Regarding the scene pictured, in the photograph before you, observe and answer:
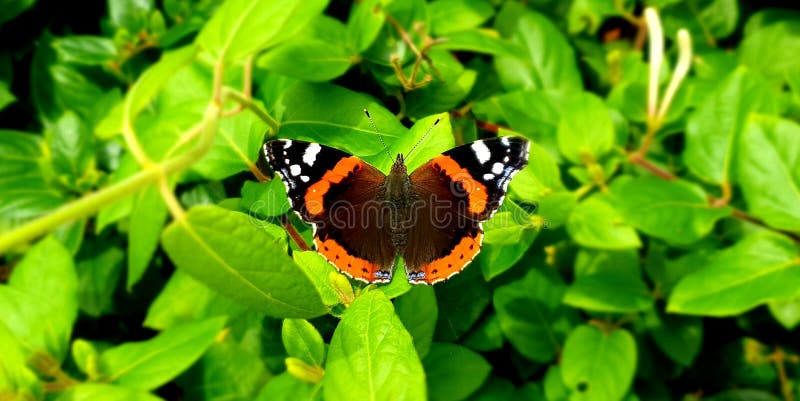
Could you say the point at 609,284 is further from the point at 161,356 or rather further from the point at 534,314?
the point at 161,356

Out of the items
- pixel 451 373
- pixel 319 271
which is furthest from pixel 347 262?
pixel 451 373

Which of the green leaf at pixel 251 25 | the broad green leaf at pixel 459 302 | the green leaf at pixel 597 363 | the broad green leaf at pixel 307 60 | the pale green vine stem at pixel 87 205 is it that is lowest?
the green leaf at pixel 597 363

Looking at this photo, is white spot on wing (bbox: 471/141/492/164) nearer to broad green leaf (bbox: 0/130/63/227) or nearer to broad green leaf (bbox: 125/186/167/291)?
broad green leaf (bbox: 125/186/167/291)

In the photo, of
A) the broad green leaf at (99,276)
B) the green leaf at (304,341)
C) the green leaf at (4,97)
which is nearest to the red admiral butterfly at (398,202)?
the green leaf at (304,341)

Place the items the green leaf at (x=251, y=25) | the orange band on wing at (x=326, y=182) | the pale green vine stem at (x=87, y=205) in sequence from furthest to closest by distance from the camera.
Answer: the orange band on wing at (x=326, y=182)
the green leaf at (x=251, y=25)
the pale green vine stem at (x=87, y=205)

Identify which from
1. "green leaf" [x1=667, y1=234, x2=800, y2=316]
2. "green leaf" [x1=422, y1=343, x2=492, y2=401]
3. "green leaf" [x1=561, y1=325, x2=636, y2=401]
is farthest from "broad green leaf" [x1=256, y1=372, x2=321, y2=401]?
"green leaf" [x1=667, y1=234, x2=800, y2=316]

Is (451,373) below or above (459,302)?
below

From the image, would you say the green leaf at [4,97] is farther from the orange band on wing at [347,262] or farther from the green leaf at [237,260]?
the green leaf at [237,260]
